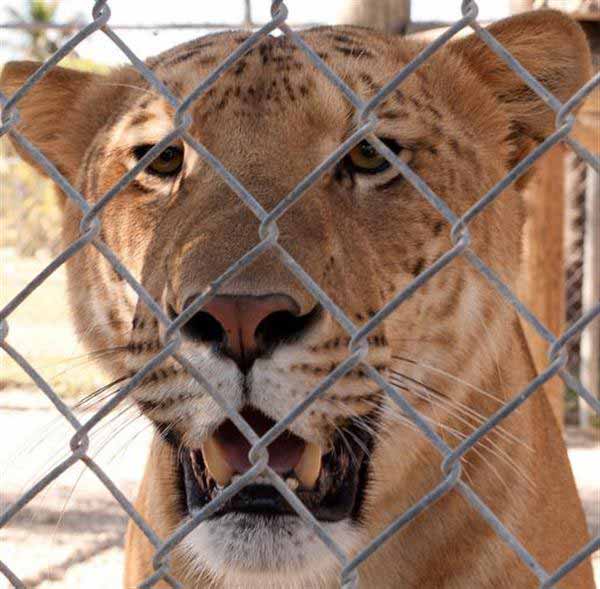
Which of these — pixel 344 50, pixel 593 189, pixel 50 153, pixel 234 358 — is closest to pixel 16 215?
pixel 593 189

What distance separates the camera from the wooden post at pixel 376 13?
10.9ft

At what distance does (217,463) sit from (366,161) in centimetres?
63

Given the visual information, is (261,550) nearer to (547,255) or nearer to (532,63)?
(532,63)

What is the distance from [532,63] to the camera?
2.25 m

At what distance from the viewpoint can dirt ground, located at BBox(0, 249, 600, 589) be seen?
3.45 meters

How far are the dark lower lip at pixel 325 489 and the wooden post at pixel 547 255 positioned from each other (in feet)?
8.04

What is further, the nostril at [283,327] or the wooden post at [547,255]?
the wooden post at [547,255]

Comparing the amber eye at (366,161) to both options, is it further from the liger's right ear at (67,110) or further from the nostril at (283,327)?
the liger's right ear at (67,110)

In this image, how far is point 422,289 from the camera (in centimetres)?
204

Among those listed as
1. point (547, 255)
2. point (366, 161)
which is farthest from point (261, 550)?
point (547, 255)

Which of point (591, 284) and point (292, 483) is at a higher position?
point (292, 483)

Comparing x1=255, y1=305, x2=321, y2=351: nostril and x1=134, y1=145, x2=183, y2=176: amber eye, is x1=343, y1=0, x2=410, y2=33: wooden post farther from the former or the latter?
x1=255, y1=305, x2=321, y2=351: nostril

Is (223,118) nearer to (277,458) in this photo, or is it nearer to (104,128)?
(104,128)


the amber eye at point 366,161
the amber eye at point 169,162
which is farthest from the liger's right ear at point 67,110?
the amber eye at point 366,161
